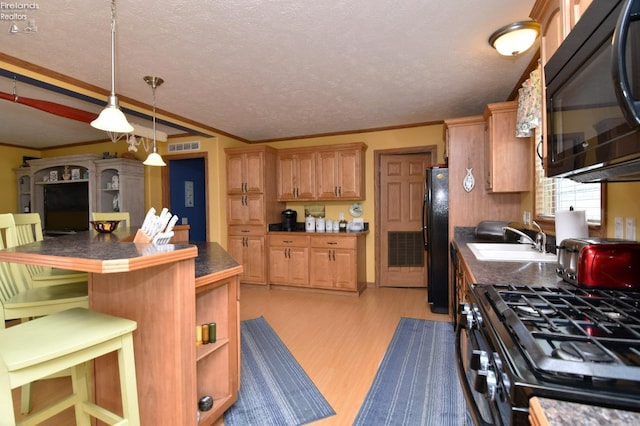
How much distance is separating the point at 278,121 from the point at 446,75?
84.6 inches

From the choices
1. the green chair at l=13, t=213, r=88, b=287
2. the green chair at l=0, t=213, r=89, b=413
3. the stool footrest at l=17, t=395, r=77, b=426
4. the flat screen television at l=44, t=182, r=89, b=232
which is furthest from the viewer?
the flat screen television at l=44, t=182, r=89, b=232

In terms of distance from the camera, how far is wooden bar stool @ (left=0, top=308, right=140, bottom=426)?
973mm

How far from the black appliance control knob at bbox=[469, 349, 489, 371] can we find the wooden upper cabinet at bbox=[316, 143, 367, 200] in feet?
11.8

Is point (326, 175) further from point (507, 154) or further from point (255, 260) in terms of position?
point (507, 154)

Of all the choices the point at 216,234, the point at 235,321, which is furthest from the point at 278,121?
the point at 235,321

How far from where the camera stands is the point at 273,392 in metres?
2.05

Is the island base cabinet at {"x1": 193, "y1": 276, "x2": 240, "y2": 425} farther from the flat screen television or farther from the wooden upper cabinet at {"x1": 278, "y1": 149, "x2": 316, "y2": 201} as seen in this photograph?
the flat screen television

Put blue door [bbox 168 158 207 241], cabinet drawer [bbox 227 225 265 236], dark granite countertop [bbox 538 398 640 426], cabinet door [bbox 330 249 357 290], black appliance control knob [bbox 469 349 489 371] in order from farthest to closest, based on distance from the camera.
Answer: blue door [bbox 168 158 207 241], cabinet drawer [bbox 227 225 265 236], cabinet door [bbox 330 249 357 290], black appliance control knob [bbox 469 349 489 371], dark granite countertop [bbox 538 398 640 426]

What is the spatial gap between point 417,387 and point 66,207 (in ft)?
19.9

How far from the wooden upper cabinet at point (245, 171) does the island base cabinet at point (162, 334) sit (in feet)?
10.8

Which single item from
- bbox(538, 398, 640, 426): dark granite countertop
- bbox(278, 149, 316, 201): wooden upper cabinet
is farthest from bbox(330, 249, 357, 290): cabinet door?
bbox(538, 398, 640, 426): dark granite countertop

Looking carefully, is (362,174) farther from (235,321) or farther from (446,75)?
(235,321)

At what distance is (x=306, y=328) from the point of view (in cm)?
317

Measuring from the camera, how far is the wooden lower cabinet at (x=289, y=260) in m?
4.52
